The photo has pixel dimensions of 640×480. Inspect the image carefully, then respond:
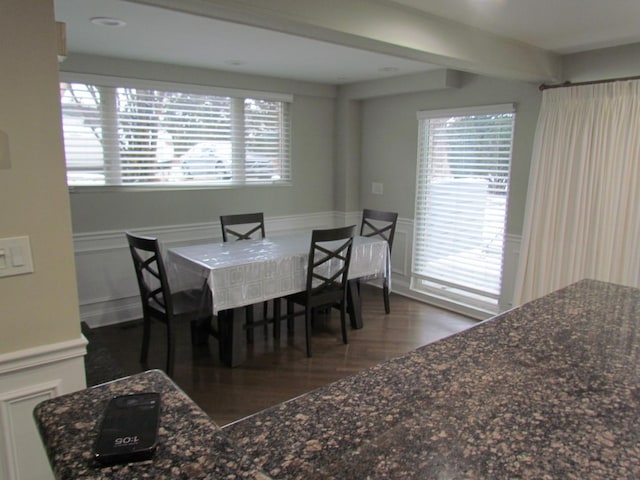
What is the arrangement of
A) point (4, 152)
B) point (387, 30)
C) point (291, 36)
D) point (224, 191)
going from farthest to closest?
1. point (224, 191)
2. point (291, 36)
3. point (387, 30)
4. point (4, 152)

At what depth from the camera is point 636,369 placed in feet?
3.65

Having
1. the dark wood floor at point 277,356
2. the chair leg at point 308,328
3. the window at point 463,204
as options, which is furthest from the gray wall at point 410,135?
the chair leg at point 308,328

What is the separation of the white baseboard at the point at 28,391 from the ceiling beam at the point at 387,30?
1.41m

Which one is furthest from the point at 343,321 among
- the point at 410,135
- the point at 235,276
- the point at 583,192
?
the point at 410,135

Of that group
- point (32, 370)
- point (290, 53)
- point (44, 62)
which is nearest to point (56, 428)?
point (32, 370)

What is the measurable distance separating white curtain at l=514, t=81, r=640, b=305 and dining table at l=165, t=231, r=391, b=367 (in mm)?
1960

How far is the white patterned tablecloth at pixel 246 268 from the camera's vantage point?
310 centimetres

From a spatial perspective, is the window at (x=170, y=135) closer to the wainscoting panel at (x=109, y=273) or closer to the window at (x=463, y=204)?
the wainscoting panel at (x=109, y=273)

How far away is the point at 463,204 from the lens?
443 centimetres

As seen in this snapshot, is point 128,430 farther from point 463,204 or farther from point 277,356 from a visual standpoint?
point 463,204

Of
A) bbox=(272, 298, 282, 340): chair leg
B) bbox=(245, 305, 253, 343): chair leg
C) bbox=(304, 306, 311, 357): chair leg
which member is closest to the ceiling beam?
bbox=(304, 306, 311, 357): chair leg

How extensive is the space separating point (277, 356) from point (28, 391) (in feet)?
6.93

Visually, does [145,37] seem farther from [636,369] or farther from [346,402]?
[636,369]

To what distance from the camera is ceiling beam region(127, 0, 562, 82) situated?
6.34 ft
